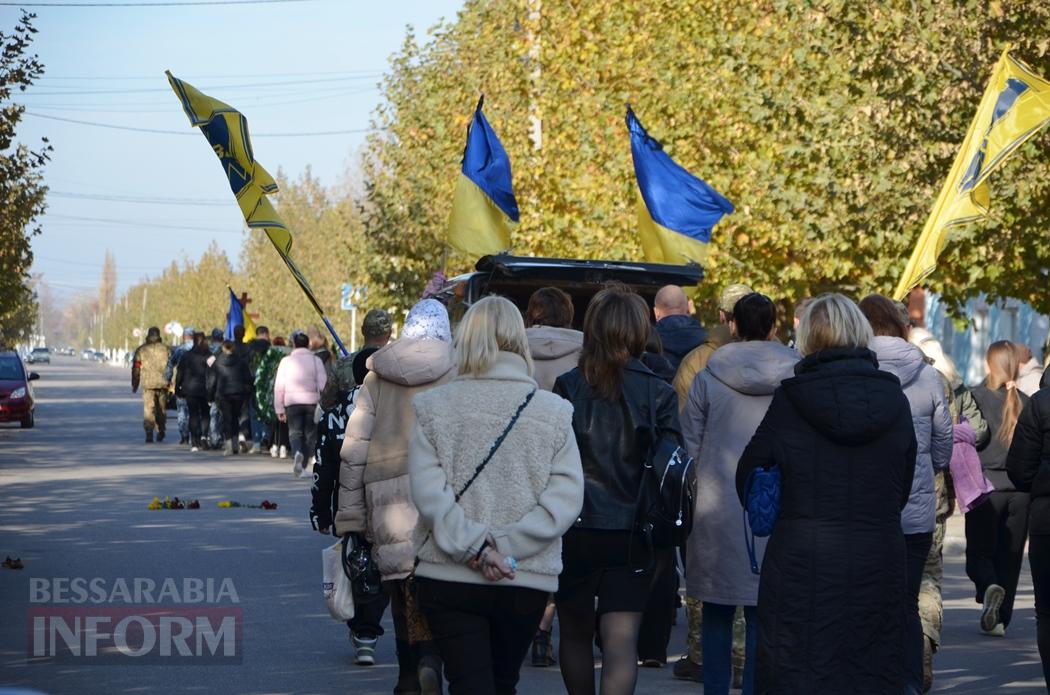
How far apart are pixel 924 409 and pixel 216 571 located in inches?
249

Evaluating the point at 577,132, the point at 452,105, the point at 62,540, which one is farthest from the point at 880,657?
the point at 452,105

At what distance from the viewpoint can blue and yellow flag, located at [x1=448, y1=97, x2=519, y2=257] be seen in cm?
1730

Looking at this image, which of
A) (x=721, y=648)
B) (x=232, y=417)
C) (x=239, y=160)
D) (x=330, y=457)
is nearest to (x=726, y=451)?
(x=721, y=648)

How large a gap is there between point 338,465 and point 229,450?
66.8 ft

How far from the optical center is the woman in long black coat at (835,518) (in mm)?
6266

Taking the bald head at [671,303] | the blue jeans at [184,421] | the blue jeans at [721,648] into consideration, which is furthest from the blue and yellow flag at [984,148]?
the blue jeans at [184,421]

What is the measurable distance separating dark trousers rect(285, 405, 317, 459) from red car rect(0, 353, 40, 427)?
1399cm

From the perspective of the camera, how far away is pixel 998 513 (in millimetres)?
11047

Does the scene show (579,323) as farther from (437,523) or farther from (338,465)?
(437,523)

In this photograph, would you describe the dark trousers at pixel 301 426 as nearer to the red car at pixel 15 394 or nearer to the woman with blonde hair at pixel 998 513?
the woman with blonde hair at pixel 998 513

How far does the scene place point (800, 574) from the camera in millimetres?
6320

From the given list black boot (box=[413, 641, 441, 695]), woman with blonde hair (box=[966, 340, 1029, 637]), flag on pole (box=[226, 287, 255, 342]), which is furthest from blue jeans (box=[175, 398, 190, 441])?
black boot (box=[413, 641, 441, 695])

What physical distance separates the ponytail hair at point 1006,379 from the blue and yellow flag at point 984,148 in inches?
69.2

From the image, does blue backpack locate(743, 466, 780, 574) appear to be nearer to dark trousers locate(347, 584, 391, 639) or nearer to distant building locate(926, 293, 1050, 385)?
dark trousers locate(347, 584, 391, 639)
